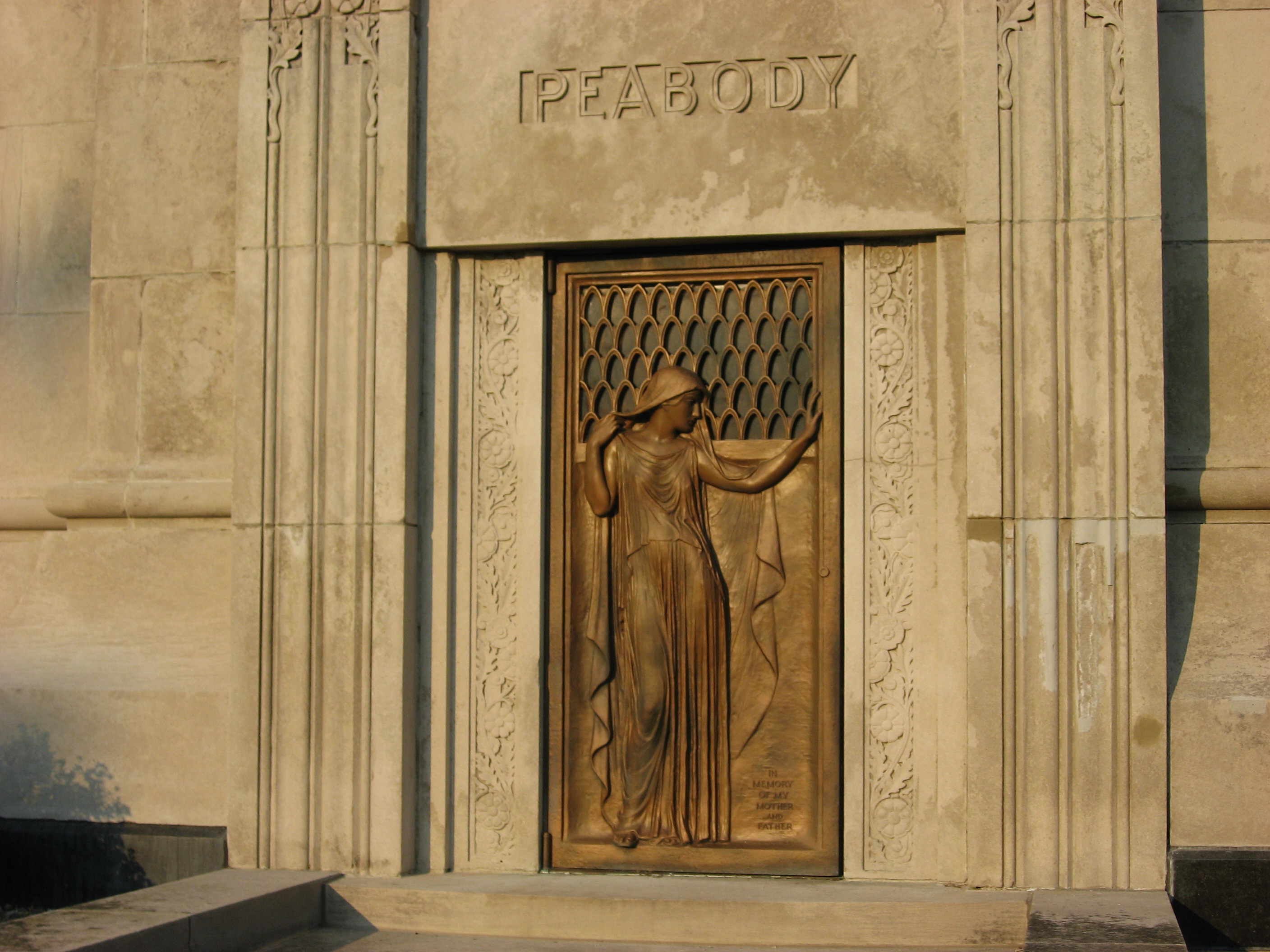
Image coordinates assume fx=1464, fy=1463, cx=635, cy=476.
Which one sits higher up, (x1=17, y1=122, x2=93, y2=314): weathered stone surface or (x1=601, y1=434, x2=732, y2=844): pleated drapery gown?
(x1=17, y1=122, x2=93, y2=314): weathered stone surface

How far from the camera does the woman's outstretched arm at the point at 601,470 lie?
7.76m

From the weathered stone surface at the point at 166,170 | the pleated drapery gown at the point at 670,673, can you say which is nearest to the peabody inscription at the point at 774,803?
the pleated drapery gown at the point at 670,673

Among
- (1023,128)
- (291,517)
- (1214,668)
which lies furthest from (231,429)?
(1214,668)

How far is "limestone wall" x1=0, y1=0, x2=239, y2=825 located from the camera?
26.9ft

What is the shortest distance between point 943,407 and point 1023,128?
4.72ft

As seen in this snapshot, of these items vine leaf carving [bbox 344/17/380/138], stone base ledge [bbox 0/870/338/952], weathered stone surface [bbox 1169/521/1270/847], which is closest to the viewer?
stone base ledge [bbox 0/870/338/952]

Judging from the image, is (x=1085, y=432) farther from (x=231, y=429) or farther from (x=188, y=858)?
(x=188, y=858)

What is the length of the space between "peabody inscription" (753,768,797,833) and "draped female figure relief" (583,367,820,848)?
16 cm

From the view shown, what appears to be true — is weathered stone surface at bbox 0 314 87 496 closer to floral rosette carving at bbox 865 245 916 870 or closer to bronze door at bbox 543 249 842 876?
bronze door at bbox 543 249 842 876

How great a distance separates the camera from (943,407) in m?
7.43

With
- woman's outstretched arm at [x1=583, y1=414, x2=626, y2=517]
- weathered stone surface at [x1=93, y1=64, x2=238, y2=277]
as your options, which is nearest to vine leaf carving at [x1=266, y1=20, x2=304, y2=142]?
weathered stone surface at [x1=93, y1=64, x2=238, y2=277]

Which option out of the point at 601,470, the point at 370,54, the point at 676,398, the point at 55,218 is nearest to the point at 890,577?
the point at 676,398

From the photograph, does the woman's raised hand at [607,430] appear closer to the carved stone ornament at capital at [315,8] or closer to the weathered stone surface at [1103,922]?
the carved stone ornament at capital at [315,8]

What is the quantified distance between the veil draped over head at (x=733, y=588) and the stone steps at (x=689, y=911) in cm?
71
